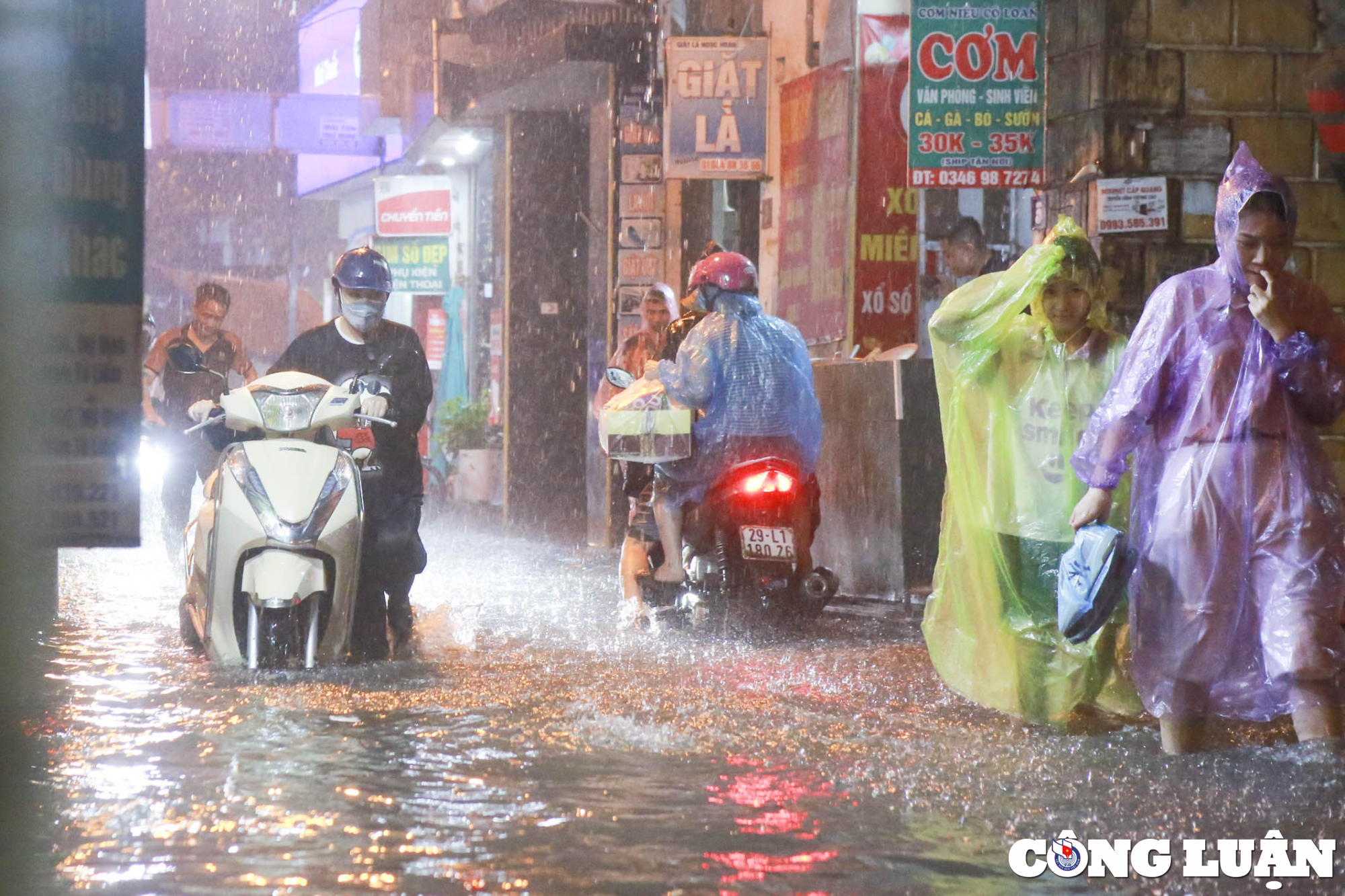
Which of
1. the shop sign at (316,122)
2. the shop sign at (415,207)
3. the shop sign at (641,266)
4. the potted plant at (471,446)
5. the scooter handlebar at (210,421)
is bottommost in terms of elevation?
the potted plant at (471,446)

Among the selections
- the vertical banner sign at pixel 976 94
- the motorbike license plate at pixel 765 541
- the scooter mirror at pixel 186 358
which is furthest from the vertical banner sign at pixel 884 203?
the scooter mirror at pixel 186 358

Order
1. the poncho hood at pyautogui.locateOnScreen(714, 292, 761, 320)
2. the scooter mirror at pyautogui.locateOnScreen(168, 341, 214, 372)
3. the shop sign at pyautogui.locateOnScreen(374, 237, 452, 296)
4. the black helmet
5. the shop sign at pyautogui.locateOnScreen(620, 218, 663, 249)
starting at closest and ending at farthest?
1. the scooter mirror at pyautogui.locateOnScreen(168, 341, 214, 372)
2. the black helmet
3. the poncho hood at pyautogui.locateOnScreen(714, 292, 761, 320)
4. the shop sign at pyautogui.locateOnScreen(620, 218, 663, 249)
5. the shop sign at pyautogui.locateOnScreen(374, 237, 452, 296)

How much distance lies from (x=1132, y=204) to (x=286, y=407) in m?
4.87

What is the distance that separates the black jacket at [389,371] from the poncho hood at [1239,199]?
148 inches

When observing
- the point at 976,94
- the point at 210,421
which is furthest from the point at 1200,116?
the point at 210,421

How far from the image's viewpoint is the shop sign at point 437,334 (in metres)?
29.3

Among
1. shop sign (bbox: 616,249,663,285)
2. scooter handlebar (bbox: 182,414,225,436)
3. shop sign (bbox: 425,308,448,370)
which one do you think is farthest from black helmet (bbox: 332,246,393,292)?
shop sign (bbox: 425,308,448,370)

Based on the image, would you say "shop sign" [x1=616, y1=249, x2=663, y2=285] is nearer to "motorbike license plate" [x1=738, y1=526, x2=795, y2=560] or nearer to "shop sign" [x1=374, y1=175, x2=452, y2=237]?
"motorbike license plate" [x1=738, y1=526, x2=795, y2=560]

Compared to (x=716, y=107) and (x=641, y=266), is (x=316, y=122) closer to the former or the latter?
(x=641, y=266)

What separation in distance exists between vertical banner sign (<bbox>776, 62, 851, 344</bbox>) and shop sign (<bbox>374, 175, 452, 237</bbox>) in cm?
1364

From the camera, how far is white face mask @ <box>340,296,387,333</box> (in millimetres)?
Result: 8234

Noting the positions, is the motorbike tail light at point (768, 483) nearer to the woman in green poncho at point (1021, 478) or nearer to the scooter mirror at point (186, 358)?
the woman in green poncho at point (1021, 478)

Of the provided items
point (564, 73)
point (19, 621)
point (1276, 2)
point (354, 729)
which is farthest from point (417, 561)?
point (564, 73)

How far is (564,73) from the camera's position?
17438 mm
